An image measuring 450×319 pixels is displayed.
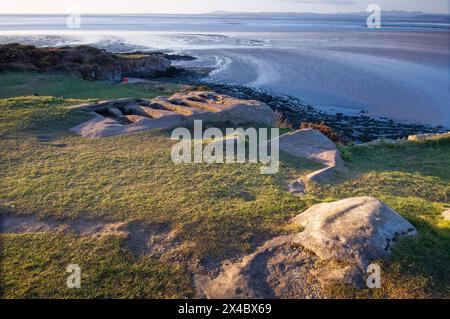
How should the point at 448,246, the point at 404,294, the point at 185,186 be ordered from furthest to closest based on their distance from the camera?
the point at 185,186, the point at 448,246, the point at 404,294

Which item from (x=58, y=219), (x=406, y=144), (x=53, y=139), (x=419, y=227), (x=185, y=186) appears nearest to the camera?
(x=419, y=227)

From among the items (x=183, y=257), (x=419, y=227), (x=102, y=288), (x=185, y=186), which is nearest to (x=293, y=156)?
(x=185, y=186)

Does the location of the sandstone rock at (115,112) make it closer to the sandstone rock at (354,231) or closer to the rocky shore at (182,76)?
the rocky shore at (182,76)

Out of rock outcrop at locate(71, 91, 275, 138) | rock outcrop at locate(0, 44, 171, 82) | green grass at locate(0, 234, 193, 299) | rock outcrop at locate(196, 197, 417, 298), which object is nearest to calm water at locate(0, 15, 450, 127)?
rock outcrop at locate(0, 44, 171, 82)

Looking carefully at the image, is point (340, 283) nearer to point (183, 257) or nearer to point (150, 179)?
point (183, 257)

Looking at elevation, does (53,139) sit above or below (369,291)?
above

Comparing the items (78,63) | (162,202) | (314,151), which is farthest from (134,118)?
(78,63)

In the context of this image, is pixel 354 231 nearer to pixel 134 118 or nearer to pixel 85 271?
pixel 85 271

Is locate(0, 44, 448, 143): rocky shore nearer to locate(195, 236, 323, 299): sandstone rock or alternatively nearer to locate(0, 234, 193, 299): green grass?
locate(195, 236, 323, 299): sandstone rock
